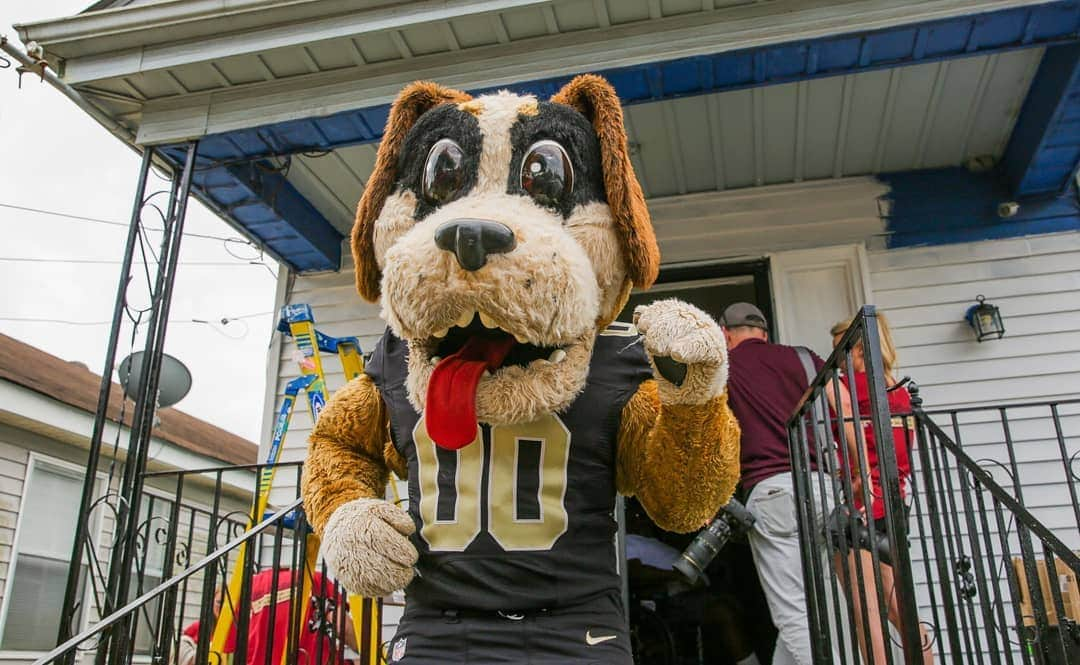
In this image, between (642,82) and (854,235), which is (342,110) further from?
(854,235)

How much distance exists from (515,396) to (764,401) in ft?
7.23

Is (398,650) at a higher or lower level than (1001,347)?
lower

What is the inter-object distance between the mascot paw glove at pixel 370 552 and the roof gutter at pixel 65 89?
362 centimetres

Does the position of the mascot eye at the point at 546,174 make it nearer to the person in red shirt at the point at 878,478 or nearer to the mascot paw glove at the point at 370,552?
the mascot paw glove at the point at 370,552

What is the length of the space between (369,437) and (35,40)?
3.50m

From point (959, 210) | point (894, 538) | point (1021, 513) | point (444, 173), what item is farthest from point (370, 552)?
point (959, 210)

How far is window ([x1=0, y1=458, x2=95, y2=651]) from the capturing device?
Answer: 8.06 metres

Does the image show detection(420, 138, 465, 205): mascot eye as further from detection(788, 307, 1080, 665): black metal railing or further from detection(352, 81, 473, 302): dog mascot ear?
detection(788, 307, 1080, 665): black metal railing

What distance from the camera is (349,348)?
4.95 metres

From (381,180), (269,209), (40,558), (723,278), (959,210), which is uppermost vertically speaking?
(269,209)

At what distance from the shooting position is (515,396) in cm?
153

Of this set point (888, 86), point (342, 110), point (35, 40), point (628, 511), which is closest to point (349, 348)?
point (342, 110)

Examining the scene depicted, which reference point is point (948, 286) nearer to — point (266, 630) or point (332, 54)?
point (332, 54)

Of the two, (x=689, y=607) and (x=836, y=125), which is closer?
(x=689, y=607)
